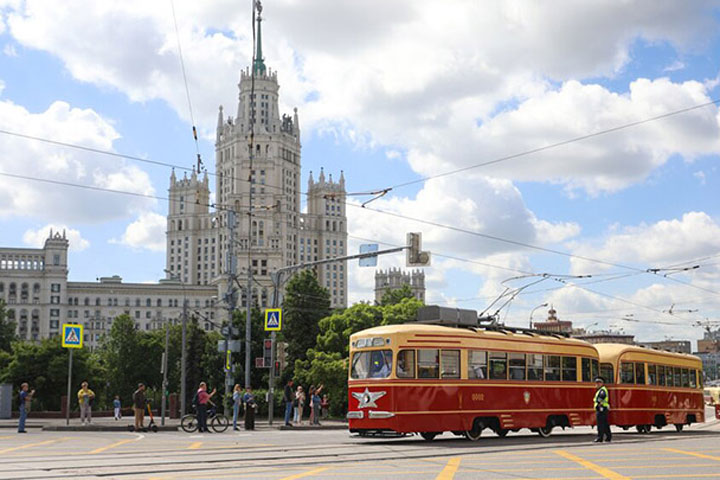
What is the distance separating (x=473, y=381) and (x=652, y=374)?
37.1ft

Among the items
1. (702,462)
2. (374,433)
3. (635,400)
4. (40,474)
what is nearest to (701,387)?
(635,400)

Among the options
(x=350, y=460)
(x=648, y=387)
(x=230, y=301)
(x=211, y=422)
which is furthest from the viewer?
(x=230, y=301)

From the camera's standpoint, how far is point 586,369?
2941 centimetres

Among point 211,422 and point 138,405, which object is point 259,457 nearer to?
point 211,422

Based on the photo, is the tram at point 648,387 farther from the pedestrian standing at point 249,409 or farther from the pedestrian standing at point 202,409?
the pedestrian standing at point 202,409

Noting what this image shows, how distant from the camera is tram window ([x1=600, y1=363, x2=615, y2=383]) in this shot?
1223 inches

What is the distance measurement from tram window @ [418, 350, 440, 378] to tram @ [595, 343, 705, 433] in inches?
348

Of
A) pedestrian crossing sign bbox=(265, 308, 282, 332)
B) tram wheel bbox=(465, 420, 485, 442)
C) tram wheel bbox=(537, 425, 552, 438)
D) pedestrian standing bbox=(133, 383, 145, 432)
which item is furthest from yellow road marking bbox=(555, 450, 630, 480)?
pedestrian crossing sign bbox=(265, 308, 282, 332)

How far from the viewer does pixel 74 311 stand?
186 metres

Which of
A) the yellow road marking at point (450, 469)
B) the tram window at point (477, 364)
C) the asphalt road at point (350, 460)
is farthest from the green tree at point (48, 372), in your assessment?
the yellow road marking at point (450, 469)

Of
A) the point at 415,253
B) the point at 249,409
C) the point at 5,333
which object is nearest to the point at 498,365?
the point at 415,253

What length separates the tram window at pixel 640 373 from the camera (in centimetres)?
3228

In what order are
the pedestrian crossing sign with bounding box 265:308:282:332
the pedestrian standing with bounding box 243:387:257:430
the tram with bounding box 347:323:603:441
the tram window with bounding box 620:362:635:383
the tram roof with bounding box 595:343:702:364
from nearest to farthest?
1. the tram with bounding box 347:323:603:441
2. the tram window with bounding box 620:362:635:383
3. the tram roof with bounding box 595:343:702:364
4. the pedestrian standing with bounding box 243:387:257:430
5. the pedestrian crossing sign with bounding box 265:308:282:332

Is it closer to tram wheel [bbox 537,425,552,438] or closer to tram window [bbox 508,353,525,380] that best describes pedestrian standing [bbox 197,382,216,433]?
tram window [bbox 508,353,525,380]
